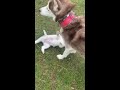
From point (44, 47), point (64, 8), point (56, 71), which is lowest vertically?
point (56, 71)

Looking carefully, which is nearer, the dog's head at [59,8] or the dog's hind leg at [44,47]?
the dog's head at [59,8]

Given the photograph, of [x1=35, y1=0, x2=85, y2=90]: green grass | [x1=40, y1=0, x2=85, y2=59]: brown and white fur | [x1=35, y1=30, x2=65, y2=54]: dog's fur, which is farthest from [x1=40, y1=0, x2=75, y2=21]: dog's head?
[x1=35, y1=0, x2=85, y2=90]: green grass

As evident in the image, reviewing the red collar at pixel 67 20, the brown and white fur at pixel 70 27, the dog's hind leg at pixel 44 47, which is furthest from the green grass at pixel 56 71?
the red collar at pixel 67 20

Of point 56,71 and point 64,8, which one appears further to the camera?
point 56,71

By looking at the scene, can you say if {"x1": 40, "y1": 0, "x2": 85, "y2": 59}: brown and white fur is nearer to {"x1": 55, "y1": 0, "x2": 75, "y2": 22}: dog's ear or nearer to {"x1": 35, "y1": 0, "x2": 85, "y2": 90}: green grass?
{"x1": 55, "y1": 0, "x2": 75, "y2": 22}: dog's ear

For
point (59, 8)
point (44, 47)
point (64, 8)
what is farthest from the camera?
point (44, 47)

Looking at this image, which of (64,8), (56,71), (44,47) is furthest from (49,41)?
(64,8)

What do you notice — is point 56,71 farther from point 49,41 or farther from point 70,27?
point 70,27

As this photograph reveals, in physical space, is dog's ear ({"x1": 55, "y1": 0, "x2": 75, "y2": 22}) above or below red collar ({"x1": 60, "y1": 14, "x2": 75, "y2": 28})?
above

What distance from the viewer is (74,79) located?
453cm

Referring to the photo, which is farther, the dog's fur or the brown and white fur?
the dog's fur

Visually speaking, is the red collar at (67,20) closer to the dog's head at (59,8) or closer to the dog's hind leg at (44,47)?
the dog's head at (59,8)
